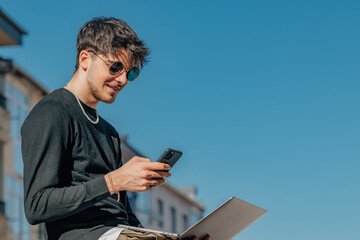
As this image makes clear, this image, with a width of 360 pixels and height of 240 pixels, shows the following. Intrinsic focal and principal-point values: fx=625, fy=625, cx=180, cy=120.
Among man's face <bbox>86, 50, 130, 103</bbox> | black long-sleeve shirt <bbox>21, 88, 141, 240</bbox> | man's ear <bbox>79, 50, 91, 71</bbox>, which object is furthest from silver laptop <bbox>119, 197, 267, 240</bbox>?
man's ear <bbox>79, 50, 91, 71</bbox>

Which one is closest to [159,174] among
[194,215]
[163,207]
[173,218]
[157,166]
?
[157,166]

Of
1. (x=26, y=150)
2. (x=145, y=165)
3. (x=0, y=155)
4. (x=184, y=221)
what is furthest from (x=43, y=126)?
(x=184, y=221)

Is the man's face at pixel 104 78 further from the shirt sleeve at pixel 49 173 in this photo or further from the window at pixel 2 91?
the window at pixel 2 91

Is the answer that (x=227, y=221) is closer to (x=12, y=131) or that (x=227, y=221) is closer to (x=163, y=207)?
(x=12, y=131)

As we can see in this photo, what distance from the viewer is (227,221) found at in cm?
308

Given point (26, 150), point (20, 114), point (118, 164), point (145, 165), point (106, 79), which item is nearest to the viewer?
point (145, 165)

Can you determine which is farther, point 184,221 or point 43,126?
point 184,221

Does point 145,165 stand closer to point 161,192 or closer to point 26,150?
point 26,150

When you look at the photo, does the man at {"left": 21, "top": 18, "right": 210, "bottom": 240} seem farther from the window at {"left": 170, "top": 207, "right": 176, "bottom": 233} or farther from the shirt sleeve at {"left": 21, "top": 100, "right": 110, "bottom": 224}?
the window at {"left": 170, "top": 207, "right": 176, "bottom": 233}

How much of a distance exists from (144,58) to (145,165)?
766 mm

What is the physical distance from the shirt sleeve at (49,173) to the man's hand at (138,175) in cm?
5

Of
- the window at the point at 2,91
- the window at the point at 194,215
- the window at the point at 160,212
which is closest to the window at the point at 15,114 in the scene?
the window at the point at 2,91

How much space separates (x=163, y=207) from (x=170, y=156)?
3664cm

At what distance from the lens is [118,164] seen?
11.0 ft
